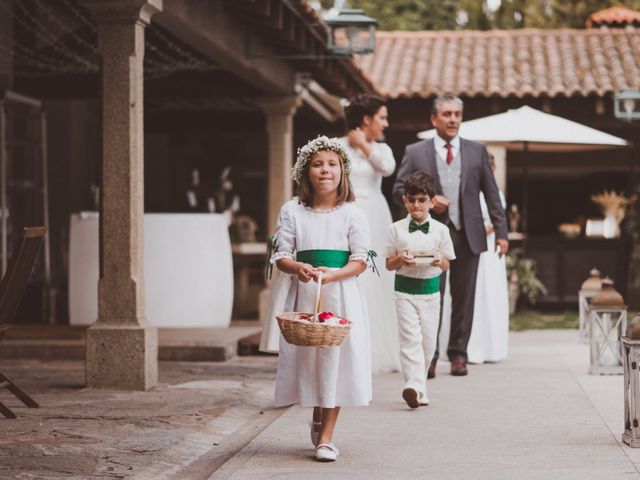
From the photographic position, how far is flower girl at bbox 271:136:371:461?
19.3 feet

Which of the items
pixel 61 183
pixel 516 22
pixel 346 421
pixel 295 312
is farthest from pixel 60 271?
pixel 516 22

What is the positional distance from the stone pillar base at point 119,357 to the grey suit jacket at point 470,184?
210cm

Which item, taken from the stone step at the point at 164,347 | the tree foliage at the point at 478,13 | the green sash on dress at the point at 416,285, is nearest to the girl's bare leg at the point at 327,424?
the green sash on dress at the point at 416,285

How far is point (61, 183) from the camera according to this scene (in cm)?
1622

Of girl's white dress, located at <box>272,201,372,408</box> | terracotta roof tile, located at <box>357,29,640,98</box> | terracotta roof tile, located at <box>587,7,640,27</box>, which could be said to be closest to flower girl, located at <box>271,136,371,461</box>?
girl's white dress, located at <box>272,201,372,408</box>

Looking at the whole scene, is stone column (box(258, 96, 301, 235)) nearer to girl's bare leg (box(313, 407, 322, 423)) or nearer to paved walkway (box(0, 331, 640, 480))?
paved walkway (box(0, 331, 640, 480))

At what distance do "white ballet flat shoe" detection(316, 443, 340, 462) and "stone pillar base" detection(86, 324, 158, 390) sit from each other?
9.17ft

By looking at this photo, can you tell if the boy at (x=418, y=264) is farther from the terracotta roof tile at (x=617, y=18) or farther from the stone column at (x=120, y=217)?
the terracotta roof tile at (x=617, y=18)

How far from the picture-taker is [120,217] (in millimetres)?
8430

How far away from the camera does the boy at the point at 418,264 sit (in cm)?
772

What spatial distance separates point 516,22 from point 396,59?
49.8ft

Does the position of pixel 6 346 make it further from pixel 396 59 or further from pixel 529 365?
pixel 396 59

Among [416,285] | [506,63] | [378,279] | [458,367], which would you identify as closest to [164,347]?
[378,279]

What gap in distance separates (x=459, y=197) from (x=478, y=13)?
26772mm
